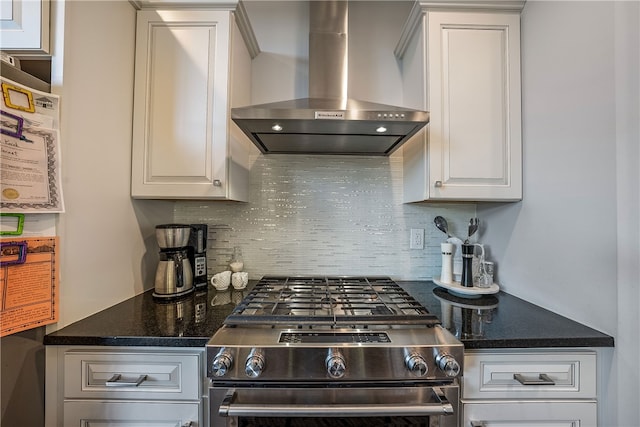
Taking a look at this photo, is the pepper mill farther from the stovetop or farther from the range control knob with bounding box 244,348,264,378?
the range control knob with bounding box 244,348,264,378

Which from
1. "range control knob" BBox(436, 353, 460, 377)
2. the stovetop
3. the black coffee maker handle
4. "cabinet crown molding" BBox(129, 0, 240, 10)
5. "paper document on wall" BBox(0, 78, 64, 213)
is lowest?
"range control knob" BBox(436, 353, 460, 377)

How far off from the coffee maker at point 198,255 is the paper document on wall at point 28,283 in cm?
60

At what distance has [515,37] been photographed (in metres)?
1.33

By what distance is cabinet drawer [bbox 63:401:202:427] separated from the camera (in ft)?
3.01

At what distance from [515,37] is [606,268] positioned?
109 centimetres

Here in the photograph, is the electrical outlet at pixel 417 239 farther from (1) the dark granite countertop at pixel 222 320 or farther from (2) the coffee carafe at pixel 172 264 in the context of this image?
(2) the coffee carafe at pixel 172 264

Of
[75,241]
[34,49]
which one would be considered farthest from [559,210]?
[34,49]

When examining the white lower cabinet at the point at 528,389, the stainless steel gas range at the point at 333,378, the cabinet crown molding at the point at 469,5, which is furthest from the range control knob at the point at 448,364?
the cabinet crown molding at the point at 469,5

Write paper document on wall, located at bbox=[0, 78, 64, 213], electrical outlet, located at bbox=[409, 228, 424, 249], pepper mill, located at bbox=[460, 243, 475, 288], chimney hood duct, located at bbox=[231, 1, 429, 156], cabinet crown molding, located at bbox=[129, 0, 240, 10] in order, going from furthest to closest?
electrical outlet, located at bbox=[409, 228, 424, 249]
pepper mill, located at bbox=[460, 243, 475, 288]
cabinet crown molding, located at bbox=[129, 0, 240, 10]
chimney hood duct, located at bbox=[231, 1, 429, 156]
paper document on wall, located at bbox=[0, 78, 64, 213]

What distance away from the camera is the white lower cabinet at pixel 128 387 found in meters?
0.92

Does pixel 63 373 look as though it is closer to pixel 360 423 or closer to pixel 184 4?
pixel 360 423

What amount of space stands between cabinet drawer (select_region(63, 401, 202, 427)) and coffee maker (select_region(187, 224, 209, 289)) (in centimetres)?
62

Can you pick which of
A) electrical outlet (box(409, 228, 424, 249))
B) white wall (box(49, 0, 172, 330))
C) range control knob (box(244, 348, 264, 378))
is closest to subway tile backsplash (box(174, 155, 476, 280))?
electrical outlet (box(409, 228, 424, 249))

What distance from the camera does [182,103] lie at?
1.32 meters
